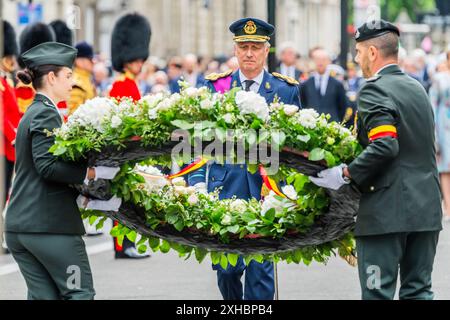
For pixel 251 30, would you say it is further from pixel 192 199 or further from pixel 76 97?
pixel 76 97

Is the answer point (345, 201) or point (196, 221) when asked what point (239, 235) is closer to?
point (196, 221)

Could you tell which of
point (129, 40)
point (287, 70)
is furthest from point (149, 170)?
point (287, 70)

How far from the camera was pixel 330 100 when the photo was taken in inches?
762

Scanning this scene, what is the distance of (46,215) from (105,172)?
45 cm

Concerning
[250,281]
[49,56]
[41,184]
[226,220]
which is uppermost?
[49,56]

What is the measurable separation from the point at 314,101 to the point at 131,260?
530 centimetres

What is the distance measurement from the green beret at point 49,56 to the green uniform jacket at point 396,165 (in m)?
1.73

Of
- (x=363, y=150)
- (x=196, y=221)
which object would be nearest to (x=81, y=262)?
(x=196, y=221)

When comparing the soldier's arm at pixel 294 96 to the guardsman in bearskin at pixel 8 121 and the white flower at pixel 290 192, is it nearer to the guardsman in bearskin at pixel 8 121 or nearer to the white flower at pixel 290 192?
the white flower at pixel 290 192

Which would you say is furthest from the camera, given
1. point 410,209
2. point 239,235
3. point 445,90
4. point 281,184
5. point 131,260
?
point 445,90

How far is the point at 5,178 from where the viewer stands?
15188 mm

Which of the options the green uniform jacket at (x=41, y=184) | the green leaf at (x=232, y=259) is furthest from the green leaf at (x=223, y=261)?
the green uniform jacket at (x=41, y=184)

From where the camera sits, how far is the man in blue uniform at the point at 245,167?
32.3 feet

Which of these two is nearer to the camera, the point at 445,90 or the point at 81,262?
the point at 81,262
